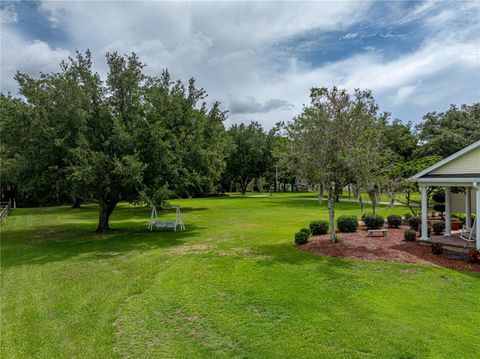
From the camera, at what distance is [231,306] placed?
8.00 metres

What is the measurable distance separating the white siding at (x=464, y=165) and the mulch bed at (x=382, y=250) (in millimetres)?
3079

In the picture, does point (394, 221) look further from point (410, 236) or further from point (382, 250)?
point (382, 250)

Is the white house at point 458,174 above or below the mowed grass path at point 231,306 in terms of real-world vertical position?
above

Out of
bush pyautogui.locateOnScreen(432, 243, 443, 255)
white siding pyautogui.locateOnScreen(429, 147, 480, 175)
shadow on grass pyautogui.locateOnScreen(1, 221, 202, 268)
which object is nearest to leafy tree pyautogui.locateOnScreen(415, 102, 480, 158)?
white siding pyautogui.locateOnScreen(429, 147, 480, 175)

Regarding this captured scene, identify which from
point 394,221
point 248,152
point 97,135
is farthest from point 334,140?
point 248,152

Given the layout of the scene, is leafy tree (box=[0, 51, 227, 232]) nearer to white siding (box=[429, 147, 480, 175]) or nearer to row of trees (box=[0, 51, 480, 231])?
row of trees (box=[0, 51, 480, 231])

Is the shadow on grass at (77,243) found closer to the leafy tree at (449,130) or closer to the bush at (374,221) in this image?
the bush at (374,221)

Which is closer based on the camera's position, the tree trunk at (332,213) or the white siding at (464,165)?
the white siding at (464,165)

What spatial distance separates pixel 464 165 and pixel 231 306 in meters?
10.8

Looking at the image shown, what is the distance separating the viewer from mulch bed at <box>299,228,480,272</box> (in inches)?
462

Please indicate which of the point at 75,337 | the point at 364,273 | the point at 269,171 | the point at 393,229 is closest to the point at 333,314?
the point at 364,273

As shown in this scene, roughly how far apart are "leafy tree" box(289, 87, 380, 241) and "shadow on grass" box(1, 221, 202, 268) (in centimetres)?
717

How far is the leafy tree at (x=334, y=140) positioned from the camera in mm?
13430

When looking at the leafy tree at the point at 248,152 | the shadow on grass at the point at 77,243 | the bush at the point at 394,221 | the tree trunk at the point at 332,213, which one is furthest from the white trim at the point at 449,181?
the leafy tree at the point at 248,152
